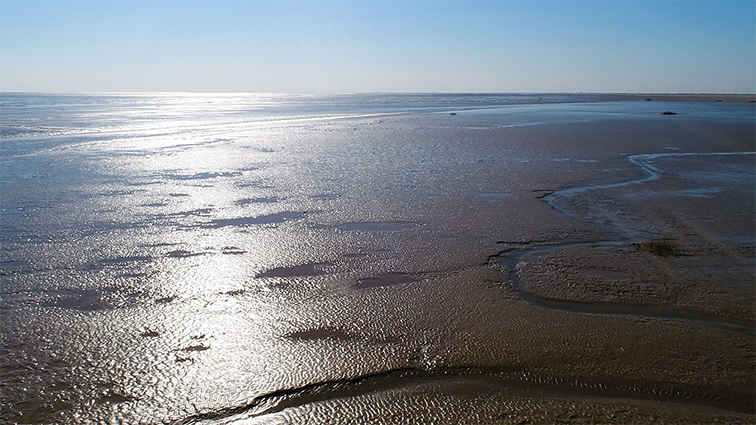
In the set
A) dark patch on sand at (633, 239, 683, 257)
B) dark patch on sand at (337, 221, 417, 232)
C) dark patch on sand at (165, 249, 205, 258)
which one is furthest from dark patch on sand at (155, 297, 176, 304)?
dark patch on sand at (633, 239, 683, 257)

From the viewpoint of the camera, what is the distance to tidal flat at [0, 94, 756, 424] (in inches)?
111

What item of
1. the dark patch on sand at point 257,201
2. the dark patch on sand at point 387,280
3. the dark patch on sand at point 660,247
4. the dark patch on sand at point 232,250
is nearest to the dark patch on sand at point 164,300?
the dark patch on sand at point 232,250

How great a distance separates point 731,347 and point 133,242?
17.9 feet

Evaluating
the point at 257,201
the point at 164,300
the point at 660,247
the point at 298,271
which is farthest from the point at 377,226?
the point at 660,247

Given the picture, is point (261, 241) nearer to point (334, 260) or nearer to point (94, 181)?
point (334, 260)

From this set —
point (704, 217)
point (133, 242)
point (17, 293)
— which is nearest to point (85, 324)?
point (17, 293)

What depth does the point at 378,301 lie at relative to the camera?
Answer: 408 cm

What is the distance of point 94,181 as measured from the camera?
9.21 meters

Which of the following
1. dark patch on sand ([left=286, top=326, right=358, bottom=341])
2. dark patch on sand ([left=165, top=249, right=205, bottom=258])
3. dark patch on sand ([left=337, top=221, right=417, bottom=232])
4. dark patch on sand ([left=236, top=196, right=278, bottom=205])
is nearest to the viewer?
dark patch on sand ([left=286, top=326, right=358, bottom=341])

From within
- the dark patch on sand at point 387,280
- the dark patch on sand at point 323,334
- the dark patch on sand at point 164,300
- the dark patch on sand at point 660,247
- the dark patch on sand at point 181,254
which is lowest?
the dark patch on sand at point 323,334

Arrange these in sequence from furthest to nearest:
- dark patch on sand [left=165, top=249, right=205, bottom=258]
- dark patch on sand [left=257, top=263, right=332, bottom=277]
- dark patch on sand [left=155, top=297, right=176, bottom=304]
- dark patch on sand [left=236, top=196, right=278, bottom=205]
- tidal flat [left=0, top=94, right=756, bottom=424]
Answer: dark patch on sand [left=236, top=196, right=278, bottom=205], dark patch on sand [left=165, top=249, right=205, bottom=258], dark patch on sand [left=257, top=263, right=332, bottom=277], dark patch on sand [left=155, top=297, right=176, bottom=304], tidal flat [left=0, top=94, right=756, bottom=424]

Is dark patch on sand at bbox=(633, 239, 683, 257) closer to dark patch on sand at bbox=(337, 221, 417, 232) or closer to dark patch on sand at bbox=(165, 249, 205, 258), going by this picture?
dark patch on sand at bbox=(337, 221, 417, 232)

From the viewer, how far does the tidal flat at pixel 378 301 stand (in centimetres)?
282

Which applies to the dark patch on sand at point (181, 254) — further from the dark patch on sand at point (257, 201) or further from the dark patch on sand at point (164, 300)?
the dark patch on sand at point (257, 201)
